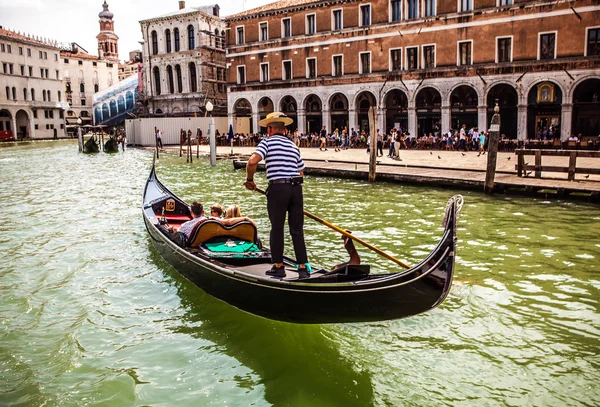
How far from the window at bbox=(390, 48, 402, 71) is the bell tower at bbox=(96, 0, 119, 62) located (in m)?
58.5

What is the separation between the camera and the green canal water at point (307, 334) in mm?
3684

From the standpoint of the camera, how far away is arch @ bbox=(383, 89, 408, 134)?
25.8 metres

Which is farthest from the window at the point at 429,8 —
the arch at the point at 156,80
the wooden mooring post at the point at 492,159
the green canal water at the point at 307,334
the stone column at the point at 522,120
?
the arch at the point at 156,80

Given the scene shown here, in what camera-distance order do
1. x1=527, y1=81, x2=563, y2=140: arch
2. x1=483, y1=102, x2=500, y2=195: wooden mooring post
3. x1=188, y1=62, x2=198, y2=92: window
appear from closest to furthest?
1. x1=483, y1=102, x2=500, y2=195: wooden mooring post
2. x1=527, y1=81, x2=563, y2=140: arch
3. x1=188, y1=62, x2=198, y2=92: window

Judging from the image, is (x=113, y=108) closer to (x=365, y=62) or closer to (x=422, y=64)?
(x=365, y=62)

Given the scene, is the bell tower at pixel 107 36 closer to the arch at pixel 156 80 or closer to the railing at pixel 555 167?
the arch at pixel 156 80

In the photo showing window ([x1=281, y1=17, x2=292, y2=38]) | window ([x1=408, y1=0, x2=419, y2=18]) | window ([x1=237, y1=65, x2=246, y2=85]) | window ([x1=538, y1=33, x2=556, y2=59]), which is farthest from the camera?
window ([x1=237, y1=65, x2=246, y2=85])

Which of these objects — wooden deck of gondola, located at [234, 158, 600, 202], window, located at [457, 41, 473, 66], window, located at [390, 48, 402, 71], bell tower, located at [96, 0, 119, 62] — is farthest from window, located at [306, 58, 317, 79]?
bell tower, located at [96, 0, 119, 62]

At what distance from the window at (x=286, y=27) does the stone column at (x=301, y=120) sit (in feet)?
13.7

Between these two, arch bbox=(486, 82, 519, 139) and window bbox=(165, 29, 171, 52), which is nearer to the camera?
arch bbox=(486, 82, 519, 139)

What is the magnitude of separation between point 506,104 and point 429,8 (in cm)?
548

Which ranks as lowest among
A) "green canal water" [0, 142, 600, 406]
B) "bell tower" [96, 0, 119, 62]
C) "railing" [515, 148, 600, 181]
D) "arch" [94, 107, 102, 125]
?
"green canal water" [0, 142, 600, 406]

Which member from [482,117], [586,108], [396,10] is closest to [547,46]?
[586,108]

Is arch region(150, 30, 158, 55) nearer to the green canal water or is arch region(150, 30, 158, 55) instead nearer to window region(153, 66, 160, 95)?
window region(153, 66, 160, 95)
